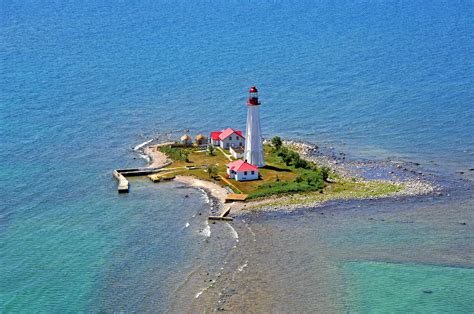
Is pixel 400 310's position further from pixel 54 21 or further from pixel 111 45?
pixel 54 21

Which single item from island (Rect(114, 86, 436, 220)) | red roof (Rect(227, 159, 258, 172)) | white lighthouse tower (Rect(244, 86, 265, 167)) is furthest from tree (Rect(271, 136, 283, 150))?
red roof (Rect(227, 159, 258, 172))

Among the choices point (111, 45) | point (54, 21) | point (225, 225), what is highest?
point (54, 21)

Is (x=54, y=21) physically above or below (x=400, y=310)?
above

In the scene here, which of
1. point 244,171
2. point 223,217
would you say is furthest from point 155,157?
point 223,217

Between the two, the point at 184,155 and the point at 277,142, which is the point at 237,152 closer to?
the point at 277,142

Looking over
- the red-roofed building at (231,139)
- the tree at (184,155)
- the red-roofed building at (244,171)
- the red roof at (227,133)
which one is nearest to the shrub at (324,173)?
the red-roofed building at (244,171)

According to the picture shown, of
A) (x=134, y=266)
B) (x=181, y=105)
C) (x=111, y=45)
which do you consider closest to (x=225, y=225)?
(x=134, y=266)

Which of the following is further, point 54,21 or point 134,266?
point 54,21
